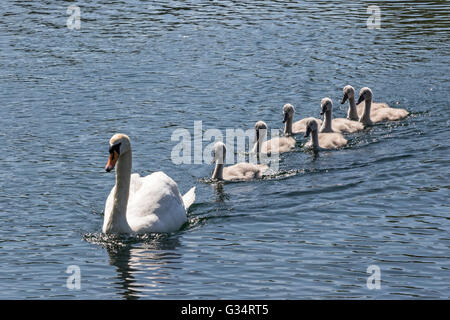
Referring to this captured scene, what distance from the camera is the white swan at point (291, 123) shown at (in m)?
20.3

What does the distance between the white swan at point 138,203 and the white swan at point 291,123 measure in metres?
5.56

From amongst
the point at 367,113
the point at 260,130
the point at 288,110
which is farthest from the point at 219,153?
the point at 367,113

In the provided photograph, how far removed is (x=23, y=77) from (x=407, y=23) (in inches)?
495

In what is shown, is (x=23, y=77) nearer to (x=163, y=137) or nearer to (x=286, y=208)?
(x=163, y=137)

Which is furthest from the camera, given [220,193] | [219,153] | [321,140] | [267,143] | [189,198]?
[321,140]

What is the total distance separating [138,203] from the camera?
15047 millimetres

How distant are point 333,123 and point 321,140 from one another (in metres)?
1.30

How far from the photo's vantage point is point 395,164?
1792 cm

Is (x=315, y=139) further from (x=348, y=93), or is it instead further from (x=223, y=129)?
(x=348, y=93)

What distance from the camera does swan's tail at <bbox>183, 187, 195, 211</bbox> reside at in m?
16.0

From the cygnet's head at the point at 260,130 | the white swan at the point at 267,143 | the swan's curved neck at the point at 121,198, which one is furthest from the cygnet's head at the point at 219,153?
the swan's curved neck at the point at 121,198

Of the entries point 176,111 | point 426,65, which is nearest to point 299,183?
A: point 176,111

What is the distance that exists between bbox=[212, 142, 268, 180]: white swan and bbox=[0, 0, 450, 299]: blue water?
0.91 feet

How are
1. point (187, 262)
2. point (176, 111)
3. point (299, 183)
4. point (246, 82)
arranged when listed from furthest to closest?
point (246, 82) < point (176, 111) < point (299, 183) < point (187, 262)
